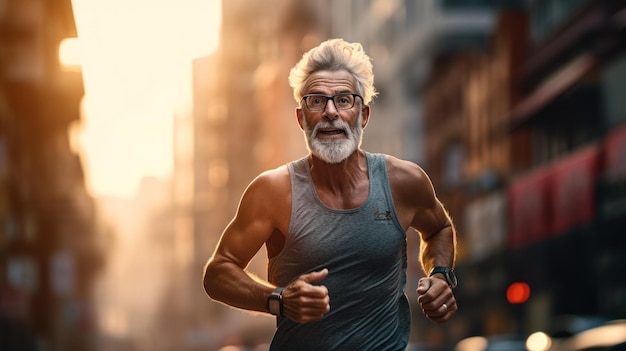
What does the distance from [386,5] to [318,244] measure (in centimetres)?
7767

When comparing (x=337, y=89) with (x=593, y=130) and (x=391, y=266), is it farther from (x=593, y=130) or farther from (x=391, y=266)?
(x=593, y=130)

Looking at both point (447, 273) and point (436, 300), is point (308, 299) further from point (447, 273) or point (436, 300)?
point (447, 273)

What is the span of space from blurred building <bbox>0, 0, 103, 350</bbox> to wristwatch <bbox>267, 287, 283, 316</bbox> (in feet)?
118

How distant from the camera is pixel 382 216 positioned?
18.3ft

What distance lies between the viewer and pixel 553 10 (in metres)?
46.2

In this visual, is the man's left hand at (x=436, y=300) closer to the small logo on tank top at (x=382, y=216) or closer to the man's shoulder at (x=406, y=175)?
the small logo on tank top at (x=382, y=216)

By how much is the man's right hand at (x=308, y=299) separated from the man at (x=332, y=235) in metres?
0.12

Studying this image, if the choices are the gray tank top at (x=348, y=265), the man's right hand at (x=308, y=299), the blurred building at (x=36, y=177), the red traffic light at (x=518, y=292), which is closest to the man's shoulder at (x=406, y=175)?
the gray tank top at (x=348, y=265)

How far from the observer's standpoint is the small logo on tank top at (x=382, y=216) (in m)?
5.55

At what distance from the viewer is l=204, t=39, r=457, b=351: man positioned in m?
5.49

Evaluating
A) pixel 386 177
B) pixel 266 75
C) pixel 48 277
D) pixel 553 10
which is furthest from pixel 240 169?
pixel 386 177

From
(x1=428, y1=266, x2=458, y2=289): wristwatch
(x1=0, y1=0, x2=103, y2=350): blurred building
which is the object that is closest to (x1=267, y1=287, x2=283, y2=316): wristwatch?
(x1=428, y1=266, x2=458, y2=289): wristwatch

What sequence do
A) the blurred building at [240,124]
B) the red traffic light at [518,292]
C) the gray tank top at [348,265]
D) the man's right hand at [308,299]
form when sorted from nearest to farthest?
the man's right hand at [308,299] < the gray tank top at [348,265] < the red traffic light at [518,292] < the blurred building at [240,124]

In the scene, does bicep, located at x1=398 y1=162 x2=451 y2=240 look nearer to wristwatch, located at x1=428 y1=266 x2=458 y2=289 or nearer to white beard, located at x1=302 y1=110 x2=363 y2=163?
wristwatch, located at x1=428 y1=266 x2=458 y2=289
